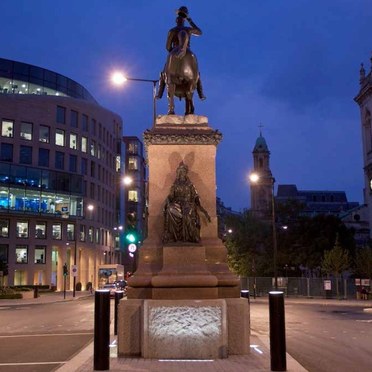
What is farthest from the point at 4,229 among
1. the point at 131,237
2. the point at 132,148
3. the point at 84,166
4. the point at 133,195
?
the point at 132,148

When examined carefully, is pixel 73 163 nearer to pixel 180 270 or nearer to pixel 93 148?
pixel 93 148

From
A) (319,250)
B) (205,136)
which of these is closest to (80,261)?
(319,250)

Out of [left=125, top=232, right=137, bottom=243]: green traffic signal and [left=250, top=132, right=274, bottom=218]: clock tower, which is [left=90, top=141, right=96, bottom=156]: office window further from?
[left=250, top=132, right=274, bottom=218]: clock tower

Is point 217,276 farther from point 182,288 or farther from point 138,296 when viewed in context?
point 138,296

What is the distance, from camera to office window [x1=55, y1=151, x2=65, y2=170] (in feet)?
257

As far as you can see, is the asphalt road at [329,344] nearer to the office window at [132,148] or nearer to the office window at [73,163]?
the office window at [73,163]

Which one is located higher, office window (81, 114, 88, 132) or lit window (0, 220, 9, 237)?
office window (81, 114, 88, 132)

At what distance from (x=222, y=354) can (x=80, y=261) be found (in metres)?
74.1

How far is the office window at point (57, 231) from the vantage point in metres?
76.3

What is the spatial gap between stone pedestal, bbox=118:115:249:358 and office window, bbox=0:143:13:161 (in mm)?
64689

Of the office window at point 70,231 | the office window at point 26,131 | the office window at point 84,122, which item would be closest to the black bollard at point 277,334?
the office window at point 26,131

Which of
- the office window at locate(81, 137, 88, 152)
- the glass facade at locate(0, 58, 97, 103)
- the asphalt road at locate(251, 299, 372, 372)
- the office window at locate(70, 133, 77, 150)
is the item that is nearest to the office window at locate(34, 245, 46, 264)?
the office window at locate(70, 133, 77, 150)

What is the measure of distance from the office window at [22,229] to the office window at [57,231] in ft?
14.9

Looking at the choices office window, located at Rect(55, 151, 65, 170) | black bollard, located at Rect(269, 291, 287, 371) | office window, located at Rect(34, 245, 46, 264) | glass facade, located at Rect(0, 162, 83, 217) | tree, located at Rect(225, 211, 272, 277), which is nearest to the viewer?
black bollard, located at Rect(269, 291, 287, 371)
